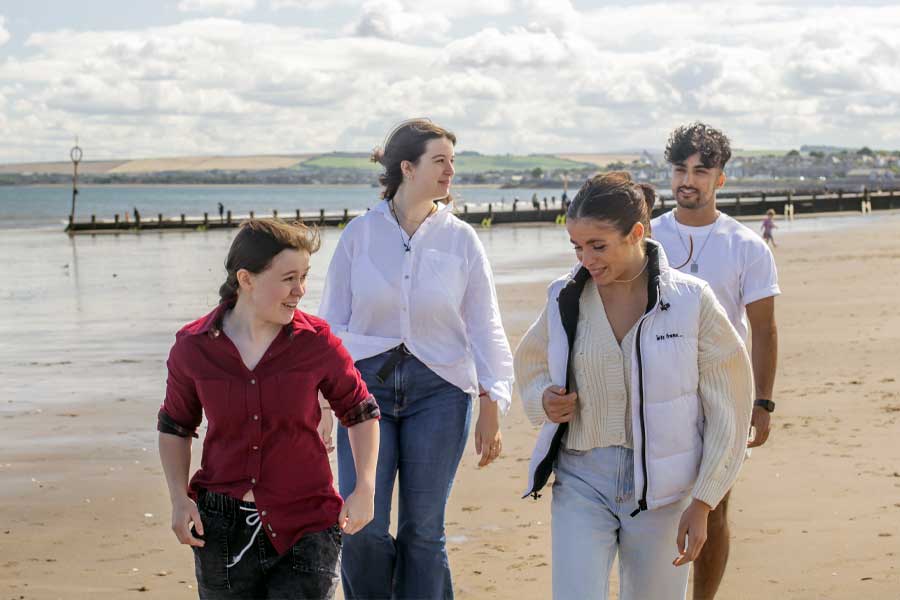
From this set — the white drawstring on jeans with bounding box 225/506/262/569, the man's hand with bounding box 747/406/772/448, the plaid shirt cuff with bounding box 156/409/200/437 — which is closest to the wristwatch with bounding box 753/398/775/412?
the man's hand with bounding box 747/406/772/448

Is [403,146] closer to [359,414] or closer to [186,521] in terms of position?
[359,414]

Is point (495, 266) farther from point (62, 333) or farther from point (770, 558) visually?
point (770, 558)

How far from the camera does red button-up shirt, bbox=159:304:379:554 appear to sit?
332 centimetres

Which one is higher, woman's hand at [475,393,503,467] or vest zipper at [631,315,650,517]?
vest zipper at [631,315,650,517]

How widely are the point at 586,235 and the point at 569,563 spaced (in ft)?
→ 3.11

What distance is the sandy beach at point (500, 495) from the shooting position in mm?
5812

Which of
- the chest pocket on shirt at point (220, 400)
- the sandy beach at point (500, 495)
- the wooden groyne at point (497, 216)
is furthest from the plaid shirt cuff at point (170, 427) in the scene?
the wooden groyne at point (497, 216)

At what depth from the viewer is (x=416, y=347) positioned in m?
4.33

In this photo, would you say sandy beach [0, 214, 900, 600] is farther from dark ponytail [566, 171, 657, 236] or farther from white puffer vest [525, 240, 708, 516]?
dark ponytail [566, 171, 657, 236]

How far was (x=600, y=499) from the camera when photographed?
136 inches

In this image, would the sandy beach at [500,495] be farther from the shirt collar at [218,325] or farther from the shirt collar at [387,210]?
the shirt collar at [218,325]

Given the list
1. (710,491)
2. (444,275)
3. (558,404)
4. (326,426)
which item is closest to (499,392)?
(444,275)

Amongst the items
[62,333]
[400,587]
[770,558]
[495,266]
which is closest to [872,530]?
[770,558]

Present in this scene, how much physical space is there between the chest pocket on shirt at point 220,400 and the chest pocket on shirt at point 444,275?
1.22m
